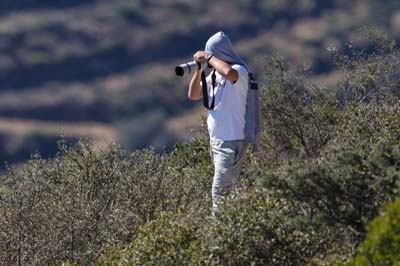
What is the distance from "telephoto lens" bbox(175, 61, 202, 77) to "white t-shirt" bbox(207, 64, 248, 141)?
0.73ft

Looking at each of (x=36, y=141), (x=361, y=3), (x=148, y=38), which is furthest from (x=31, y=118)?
(x=361, y=3)

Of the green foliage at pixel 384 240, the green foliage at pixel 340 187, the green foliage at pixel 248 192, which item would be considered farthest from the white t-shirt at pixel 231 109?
the green foliage at pixel 384 240

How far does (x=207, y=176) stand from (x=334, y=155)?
2.21 m

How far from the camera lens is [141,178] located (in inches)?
324

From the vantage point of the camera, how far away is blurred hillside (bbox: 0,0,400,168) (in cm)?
7781

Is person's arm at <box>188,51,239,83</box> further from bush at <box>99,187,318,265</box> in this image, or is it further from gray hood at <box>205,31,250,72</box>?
bush at <box>99,187,318,265</box>

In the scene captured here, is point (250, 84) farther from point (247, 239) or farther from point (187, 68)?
point (247, 239)

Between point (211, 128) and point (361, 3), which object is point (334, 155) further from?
point (361, 3)

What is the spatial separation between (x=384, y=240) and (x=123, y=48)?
86758 millimetres

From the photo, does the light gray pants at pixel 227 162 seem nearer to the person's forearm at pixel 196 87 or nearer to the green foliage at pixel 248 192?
the green foliage at pixel 248 192

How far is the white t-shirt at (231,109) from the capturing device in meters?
7.09

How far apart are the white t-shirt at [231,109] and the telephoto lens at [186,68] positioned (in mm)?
222

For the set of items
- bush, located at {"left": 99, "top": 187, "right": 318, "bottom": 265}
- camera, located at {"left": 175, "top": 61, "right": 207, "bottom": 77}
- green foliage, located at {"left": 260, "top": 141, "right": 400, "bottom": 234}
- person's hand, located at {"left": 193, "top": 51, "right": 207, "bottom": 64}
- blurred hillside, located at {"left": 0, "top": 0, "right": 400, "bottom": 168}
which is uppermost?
blurred hillside, located at {"left": 0, "top": 0, "right": 400, "bottom": 168}

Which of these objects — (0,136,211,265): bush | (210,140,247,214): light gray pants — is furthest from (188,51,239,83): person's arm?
(0,136,211,265): bush
